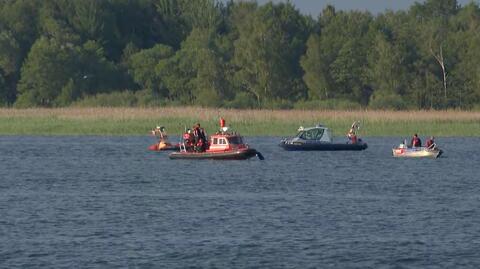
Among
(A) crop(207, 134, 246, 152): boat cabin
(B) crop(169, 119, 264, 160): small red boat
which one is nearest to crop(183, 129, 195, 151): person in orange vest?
(B) crop(169, 119, 264, 160): small red boat

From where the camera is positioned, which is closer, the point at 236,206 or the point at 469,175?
the point at 236,206

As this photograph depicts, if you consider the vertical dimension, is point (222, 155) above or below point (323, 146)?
above

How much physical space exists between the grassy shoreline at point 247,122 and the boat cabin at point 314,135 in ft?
35.8

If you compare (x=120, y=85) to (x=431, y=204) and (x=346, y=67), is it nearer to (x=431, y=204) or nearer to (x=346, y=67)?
(x=346, y=67)

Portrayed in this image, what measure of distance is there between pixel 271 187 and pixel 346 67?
74.4m

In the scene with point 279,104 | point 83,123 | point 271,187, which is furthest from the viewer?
point 279,104

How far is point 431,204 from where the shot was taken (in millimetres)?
44500

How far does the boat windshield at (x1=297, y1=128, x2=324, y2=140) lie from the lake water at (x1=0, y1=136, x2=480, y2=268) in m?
6.95

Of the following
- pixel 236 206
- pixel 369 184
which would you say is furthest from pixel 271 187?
pixel 236 206

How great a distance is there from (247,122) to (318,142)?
15195 millimetres

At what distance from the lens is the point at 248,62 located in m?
123

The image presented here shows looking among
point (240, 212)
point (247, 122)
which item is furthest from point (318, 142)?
point (240, 212)

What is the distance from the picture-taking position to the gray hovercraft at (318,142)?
7488 cm

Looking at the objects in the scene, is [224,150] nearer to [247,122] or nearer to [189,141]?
[189,141]
